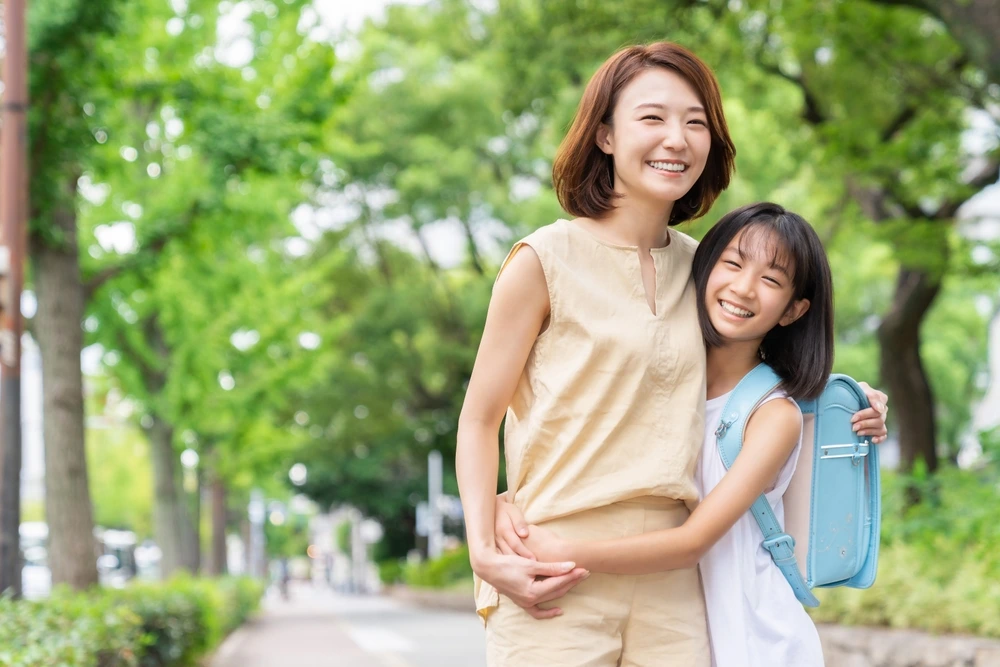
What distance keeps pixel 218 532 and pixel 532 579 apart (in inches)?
977

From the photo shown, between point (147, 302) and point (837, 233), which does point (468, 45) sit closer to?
point (837, 233)

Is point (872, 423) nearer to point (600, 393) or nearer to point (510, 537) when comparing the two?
point (600, 393)

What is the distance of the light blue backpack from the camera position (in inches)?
88.0

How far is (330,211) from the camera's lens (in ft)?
84.7

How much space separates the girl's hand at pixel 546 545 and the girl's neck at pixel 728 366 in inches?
19.2

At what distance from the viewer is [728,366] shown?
2.38 meters

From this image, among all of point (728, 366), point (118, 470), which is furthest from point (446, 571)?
point (728, 366)

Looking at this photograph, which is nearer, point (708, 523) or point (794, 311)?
point (708, 523)

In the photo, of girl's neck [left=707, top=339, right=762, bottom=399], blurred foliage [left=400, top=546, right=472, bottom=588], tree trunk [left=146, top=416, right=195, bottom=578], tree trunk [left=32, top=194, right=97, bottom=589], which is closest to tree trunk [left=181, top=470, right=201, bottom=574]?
tree trunk [left=146, top=416, right=195, bottom=578]

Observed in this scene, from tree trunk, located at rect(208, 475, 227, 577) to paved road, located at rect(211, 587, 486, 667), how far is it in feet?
7.65

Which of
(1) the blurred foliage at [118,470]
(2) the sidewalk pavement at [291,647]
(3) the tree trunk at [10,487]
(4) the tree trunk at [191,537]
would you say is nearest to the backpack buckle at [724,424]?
(3) the tree trunk at [10,487]

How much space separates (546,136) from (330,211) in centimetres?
530

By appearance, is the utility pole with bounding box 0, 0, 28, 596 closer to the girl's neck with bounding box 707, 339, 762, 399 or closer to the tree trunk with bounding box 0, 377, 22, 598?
the tree trunk with bounding box 0, 377, 22, 598

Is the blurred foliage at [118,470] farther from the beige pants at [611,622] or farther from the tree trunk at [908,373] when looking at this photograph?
the beige pants at [611,622]
